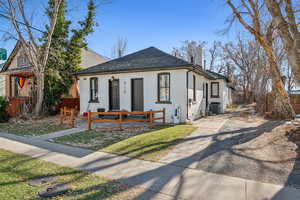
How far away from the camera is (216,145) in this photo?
5.77 metres

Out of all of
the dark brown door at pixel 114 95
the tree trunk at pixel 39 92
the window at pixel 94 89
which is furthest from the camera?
the window at pixel 94 89

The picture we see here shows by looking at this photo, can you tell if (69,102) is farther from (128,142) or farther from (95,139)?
(128,142)

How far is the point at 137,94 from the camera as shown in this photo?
36.2 ft

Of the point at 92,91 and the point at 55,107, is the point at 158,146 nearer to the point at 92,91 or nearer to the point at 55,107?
the point at 92,91

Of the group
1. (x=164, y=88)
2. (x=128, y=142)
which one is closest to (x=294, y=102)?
(x=164, y=88)

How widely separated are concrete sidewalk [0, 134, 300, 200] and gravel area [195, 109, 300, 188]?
15.1 inches

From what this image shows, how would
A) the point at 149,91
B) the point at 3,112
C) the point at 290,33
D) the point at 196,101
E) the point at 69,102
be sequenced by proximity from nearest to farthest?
the point at 290,33, the point at 149,91, the point at 3,112, the point at 196,101, the point at 69,102

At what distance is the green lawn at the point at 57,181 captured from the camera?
9.55 feet

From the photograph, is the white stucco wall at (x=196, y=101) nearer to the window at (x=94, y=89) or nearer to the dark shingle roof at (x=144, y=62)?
the dark shingle roof at (x=144, y=62)

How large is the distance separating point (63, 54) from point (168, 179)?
14.6m

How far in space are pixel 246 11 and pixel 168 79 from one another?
5.44 m

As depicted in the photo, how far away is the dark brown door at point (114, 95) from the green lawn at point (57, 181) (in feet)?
24.3

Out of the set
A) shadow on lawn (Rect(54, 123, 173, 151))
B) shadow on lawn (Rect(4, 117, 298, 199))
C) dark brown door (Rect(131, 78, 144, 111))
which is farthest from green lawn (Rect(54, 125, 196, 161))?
dark brown door (Rect(131, 78, 144, 111))

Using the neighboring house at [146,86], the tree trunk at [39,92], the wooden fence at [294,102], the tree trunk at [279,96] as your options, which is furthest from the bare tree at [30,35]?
the wooden fence at [294,102]
